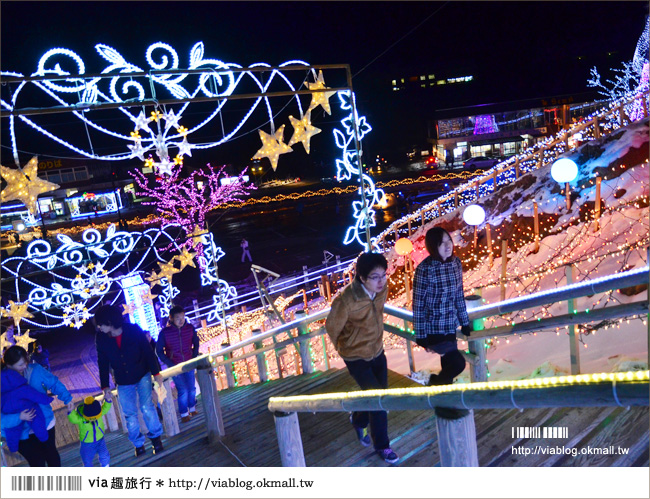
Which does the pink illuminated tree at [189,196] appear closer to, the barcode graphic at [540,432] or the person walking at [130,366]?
the person walking at [130,366]

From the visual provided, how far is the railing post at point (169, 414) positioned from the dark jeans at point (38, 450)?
3.12 feet

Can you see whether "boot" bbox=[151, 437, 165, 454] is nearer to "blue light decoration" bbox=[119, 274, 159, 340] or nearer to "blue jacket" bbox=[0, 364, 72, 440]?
"blue jacket" bbox=[0, 364, 72, 440]

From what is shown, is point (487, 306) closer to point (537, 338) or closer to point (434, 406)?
point (434, 406)

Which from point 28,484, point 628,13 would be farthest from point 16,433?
point 628,13

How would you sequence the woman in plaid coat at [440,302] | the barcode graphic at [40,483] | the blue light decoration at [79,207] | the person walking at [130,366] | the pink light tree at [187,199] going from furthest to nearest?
the blue light decoration at [79,207], the pink light tree at [187,199], the person walking at [130,366], the woman in plaid coat at [440,302], the barcode graphic at [40,483]

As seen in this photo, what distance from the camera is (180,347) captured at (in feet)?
18.0

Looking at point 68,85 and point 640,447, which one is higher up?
point 68,85

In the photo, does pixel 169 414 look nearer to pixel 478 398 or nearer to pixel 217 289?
pixel 478 398

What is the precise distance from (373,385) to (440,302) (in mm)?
733

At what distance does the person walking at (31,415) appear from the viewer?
3.64m

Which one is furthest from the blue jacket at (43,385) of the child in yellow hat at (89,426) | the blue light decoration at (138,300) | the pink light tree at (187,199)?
the pink light tree at (187,199)

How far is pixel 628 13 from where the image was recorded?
3147 cm

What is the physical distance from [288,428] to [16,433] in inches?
89.9

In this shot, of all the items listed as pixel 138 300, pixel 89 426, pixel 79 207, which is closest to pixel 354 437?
pixel 89 426
